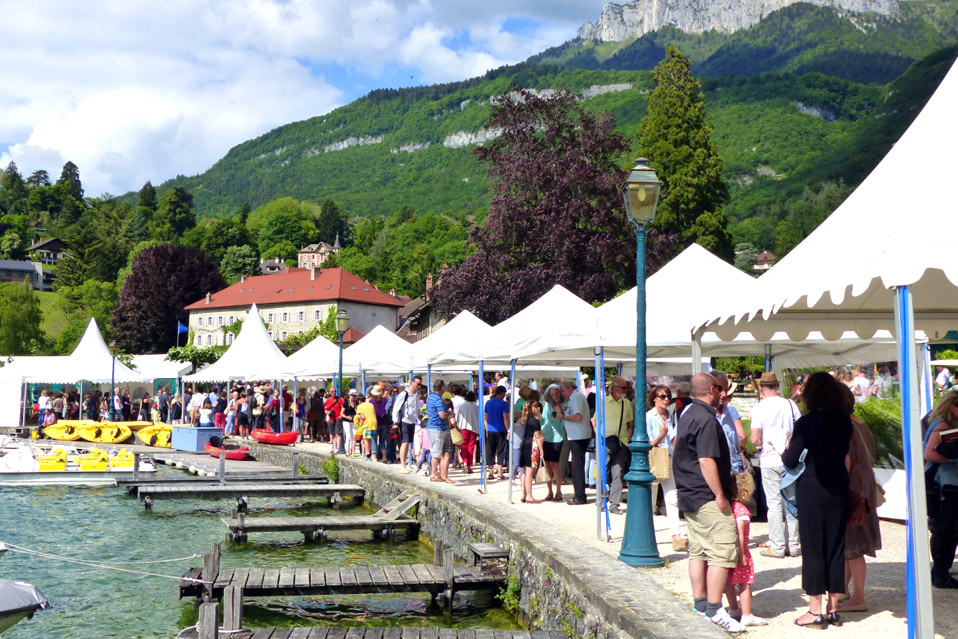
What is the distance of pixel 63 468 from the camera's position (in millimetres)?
24438

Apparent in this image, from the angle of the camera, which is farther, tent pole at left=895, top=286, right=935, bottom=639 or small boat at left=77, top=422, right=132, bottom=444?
small boat at left=77, top=422, right=132, bottom=444

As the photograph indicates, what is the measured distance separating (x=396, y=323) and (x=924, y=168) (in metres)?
99.8

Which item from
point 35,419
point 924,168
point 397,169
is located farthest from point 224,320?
point 924,168

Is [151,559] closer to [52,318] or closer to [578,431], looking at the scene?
[578,431]

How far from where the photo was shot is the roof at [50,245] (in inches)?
6225

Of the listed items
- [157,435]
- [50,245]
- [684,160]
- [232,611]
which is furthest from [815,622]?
[50,245]

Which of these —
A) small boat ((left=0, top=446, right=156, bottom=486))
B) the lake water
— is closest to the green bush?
the lake water

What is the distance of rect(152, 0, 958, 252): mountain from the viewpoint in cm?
9519

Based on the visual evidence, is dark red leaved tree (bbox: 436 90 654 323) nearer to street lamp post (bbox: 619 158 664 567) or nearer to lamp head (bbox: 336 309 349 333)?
lamp head (bbox: 336 309 349 333)

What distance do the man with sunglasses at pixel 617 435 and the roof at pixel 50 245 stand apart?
163511 millimetres

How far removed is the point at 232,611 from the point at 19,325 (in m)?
79.0

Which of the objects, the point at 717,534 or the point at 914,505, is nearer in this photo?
the point at 914,505

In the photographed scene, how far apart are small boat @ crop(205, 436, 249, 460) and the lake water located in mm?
6171

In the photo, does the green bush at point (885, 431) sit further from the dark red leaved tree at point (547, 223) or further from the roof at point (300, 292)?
the roof at point (300, 292)
